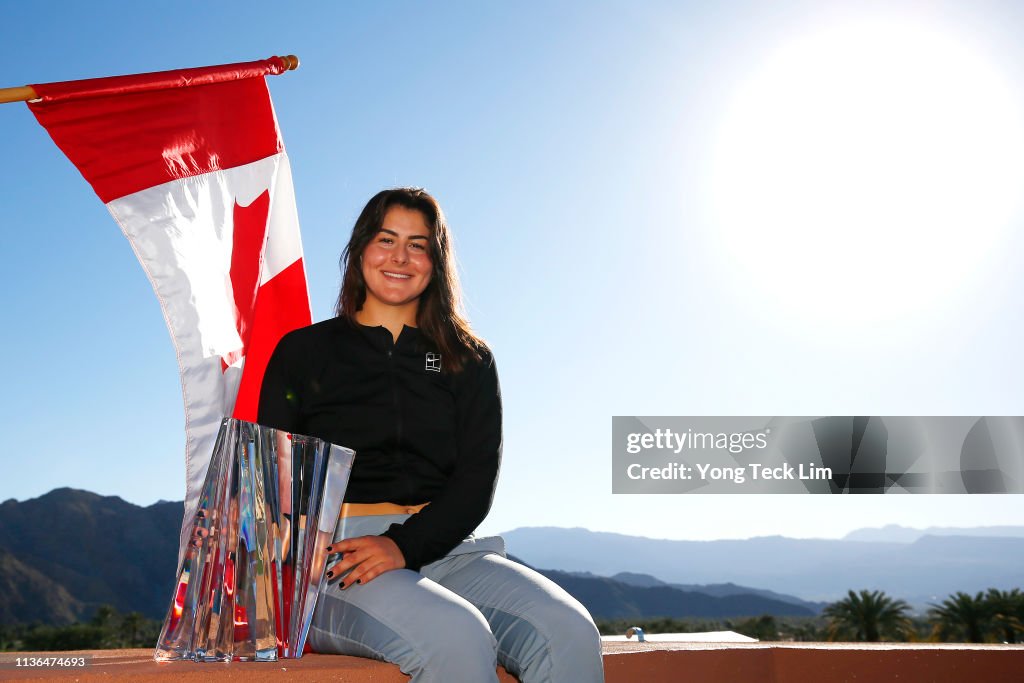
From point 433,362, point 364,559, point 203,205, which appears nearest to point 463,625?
point 364,559

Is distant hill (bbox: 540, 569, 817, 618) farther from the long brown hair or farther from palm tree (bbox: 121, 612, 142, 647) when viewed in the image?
the long brown hair

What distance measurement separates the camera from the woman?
2.21m

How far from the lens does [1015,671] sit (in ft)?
10.0

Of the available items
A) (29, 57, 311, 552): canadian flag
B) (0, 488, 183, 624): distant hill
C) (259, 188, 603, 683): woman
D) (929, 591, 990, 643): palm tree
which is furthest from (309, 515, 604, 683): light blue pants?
(0, 488, 183, 624): distant hill

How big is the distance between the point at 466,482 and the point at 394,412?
325mm

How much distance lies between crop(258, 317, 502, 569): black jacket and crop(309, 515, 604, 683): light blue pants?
0.18 m

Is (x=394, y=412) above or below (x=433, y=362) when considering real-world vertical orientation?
below

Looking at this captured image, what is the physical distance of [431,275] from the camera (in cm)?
314

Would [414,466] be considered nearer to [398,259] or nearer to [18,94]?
[398,259]

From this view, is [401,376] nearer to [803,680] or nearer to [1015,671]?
[803,680]

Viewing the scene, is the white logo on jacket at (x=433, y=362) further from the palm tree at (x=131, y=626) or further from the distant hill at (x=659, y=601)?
the distant hill at (x=659, y=601)

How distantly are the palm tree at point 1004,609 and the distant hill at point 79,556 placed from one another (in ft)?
335

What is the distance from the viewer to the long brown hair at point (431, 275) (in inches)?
119

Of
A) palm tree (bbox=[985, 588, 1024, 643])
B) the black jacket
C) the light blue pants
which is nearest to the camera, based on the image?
the light blue pants
